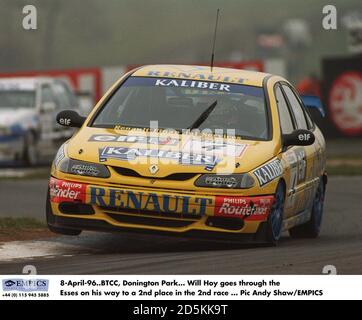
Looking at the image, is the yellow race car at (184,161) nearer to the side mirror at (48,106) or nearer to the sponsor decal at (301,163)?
the sponsor decal at (301,163)

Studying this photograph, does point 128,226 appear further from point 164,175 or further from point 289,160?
point 289,160

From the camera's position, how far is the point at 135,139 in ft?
35.6

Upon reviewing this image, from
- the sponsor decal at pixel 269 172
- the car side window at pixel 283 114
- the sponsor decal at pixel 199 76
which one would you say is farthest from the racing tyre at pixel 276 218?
the sponsor decal at pixel 199 76

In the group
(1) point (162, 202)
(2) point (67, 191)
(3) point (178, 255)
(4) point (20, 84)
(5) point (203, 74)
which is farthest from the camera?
(4) point (20, 84)

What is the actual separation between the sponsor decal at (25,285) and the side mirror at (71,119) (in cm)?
364

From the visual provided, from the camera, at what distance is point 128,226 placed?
34.3 feet

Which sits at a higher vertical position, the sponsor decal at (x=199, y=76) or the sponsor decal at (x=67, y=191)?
the sponsor decal at (x=199, y=76)

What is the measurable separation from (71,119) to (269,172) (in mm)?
1880

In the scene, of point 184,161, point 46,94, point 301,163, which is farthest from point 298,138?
point 46,94

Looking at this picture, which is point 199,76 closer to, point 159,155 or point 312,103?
point 159,155

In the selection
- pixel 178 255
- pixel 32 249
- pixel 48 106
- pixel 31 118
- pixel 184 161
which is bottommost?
pixel 31 118

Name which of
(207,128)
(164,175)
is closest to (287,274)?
(164,175)

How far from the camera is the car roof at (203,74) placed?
11.8 meters

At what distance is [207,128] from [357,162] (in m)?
13.0
